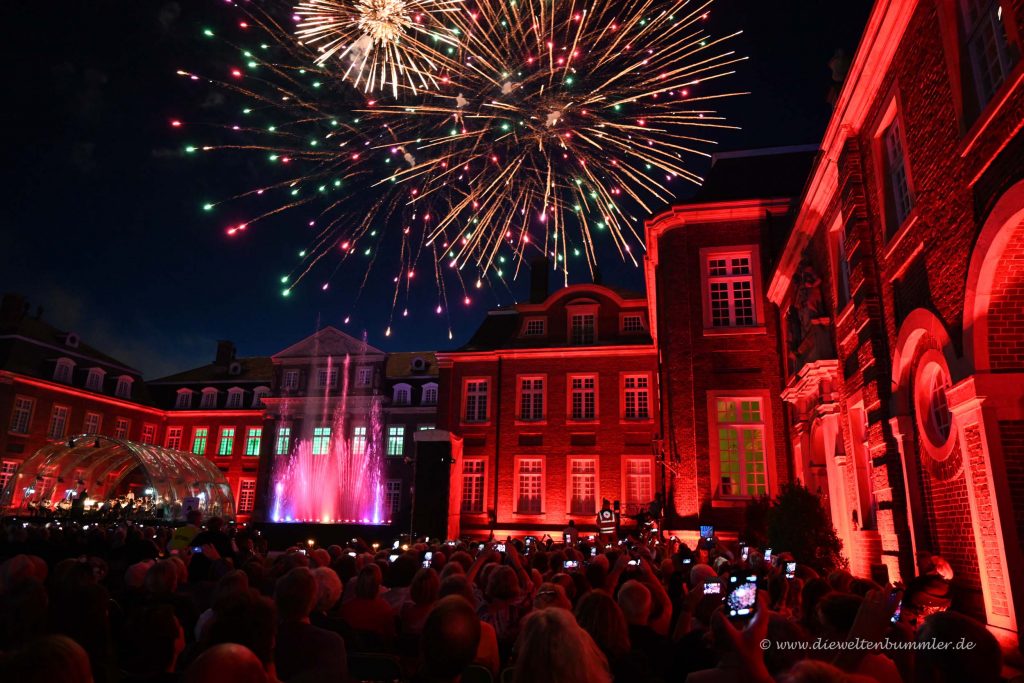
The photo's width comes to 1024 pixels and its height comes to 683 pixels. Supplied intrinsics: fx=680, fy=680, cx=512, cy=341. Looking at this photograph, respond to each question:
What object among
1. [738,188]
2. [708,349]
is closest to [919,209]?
[708,349]

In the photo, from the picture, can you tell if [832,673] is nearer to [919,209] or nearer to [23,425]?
[919,209]

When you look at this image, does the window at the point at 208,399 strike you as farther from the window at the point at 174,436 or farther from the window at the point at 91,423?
the window at the point at 91,423

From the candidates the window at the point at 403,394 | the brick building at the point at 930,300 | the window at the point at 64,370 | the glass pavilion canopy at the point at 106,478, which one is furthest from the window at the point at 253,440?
the brick building at the point at 930,300

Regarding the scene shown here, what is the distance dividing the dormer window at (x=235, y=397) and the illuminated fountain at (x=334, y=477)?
7.87 m

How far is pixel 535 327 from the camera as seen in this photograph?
30.1 m

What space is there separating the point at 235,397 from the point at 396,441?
13.1 meters

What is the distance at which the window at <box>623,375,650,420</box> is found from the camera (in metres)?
27.5

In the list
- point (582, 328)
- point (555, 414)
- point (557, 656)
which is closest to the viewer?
point (557, 656)

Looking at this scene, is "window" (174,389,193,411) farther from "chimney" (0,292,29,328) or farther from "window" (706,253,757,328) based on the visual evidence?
"window" (706,253,757,328)

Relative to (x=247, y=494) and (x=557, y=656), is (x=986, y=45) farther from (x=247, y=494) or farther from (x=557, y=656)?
(x=247, y=494)

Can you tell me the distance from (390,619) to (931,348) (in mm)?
7543

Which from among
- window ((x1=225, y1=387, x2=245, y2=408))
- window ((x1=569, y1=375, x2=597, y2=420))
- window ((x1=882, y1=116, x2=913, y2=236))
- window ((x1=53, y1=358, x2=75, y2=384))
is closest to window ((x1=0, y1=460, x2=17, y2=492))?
window ((x1=53, y1=358, x2=75, y2=384))

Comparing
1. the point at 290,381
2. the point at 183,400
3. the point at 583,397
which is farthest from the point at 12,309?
the point at 583,397

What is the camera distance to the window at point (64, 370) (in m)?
38.3
